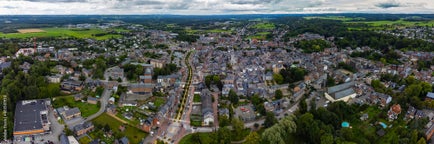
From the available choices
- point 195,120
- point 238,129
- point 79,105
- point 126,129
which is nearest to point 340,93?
point 238,129

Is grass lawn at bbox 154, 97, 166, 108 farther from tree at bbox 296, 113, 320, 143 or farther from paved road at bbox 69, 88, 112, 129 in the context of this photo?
tree at bbox 296, 113, 320, 143

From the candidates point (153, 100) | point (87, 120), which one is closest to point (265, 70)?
point (153, 100)

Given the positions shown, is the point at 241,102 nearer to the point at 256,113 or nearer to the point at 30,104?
the point at 256,113

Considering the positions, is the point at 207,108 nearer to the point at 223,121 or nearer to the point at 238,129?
the point at 223,121

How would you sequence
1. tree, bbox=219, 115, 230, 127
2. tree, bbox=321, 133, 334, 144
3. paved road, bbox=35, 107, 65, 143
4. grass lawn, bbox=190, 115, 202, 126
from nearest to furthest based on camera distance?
tree, bbox=321, 133, 334, 144, paved road, bbox=35, 107, 65, 143, tree, bbox=219, 115, 230, 127, grass lawn, bbox=190, 115, 202, 126

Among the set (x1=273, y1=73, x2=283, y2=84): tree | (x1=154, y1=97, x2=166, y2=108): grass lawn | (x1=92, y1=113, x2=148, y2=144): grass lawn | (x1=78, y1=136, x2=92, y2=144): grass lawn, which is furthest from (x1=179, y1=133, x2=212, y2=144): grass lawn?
(x1=273, y1=73, x2=283, y2=84): tree
